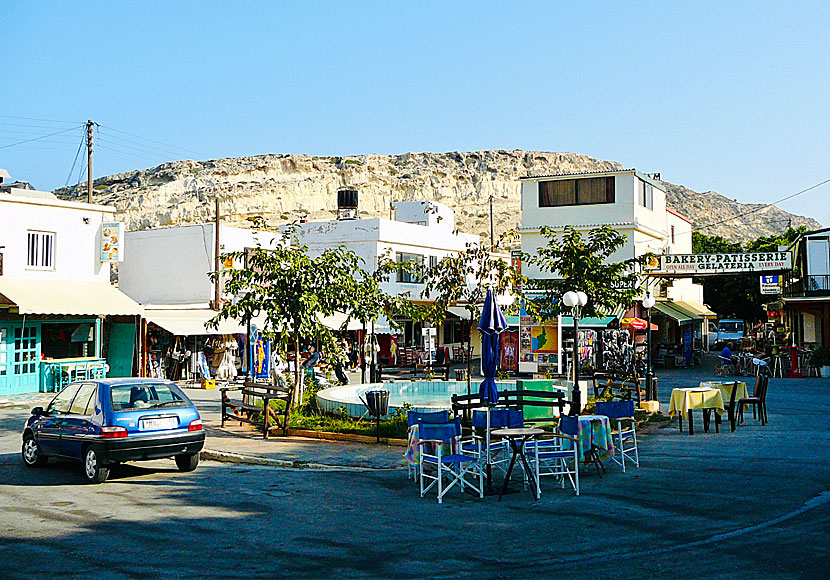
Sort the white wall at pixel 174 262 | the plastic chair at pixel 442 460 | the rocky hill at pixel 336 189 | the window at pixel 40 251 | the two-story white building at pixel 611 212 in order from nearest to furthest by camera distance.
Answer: the plastic chair at pixel 442 460 → the window at pixel 40 251 → the white wall at pixel 174 262 → the two-story white building at pixel 611 212 → the rocky hill at pixel 336 189

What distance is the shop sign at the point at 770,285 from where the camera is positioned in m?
38.8

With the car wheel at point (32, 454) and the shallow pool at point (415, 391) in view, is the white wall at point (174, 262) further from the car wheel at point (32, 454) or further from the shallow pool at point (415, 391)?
the car wheel at point (32, 454)

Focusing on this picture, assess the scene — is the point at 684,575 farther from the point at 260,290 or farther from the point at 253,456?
the point at 260,290

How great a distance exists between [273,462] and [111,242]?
1753 cm

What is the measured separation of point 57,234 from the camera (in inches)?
1054

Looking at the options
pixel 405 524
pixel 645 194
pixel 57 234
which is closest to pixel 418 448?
pixel 405 524

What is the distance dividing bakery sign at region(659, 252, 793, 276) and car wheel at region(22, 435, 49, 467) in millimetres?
30967

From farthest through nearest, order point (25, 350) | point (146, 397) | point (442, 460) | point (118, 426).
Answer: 1. point (25, 350)
2. point (146, 397)
3. point (118, 426)
4. point (442, 460)

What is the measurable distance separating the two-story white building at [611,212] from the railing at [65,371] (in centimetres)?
Result: 2094

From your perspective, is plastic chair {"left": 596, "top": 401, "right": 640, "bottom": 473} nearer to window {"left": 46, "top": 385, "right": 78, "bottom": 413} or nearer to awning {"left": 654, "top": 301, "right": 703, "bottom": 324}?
window {"left": 46, "top": 385, "right": 78, "bottom": 413}

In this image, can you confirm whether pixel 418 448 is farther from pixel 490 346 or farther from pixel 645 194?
pixel 645 194

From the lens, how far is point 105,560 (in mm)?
7273

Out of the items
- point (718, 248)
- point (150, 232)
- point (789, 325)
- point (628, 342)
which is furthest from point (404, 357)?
point (718, 248)

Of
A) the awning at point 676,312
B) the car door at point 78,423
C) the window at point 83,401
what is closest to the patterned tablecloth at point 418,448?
the car door at point 78,423
